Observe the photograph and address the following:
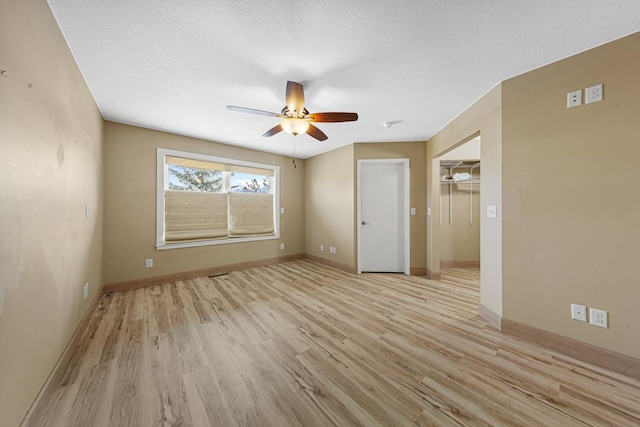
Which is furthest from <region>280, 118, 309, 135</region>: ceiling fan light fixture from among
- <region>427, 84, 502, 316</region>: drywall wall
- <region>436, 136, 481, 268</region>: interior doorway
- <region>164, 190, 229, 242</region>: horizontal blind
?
<region>436, 136, 481, 268</region>: interior doorway

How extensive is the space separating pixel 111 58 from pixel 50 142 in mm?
905

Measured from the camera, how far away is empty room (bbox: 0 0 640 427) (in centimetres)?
119

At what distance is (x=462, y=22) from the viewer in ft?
4.60

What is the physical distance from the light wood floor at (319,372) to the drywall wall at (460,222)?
2.21 meters

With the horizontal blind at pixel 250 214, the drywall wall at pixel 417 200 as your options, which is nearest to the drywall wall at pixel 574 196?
the drywall wall at pixel 417 200

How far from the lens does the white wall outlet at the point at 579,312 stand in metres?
1.65

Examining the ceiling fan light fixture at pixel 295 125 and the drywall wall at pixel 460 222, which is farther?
the drywall wall at pixel 460 222

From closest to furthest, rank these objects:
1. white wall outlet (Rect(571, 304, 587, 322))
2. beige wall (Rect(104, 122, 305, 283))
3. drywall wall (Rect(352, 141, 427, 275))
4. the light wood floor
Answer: the light wood floor, white wall outlet (Rect(571, 304, 587, 322)), beige wall (Rect(104, 122, 305, 283)), drywall wall (Rect(352, 141, 427, 275))

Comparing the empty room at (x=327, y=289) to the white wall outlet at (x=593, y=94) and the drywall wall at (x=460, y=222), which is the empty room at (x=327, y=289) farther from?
the drywall wall at (x=460, y=222)

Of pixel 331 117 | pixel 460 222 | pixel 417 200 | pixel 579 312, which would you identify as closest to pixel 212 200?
pixel 331 117

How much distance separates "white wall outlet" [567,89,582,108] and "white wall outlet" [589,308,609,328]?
1.61 meters

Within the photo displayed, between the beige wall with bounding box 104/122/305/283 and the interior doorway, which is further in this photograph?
the interior doorway

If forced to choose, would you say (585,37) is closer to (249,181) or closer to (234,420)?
(234,420)

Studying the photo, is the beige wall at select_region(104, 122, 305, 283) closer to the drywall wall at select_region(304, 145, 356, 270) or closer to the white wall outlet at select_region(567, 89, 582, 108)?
the drywall wall at select_region(304, 145, 356, 270)
